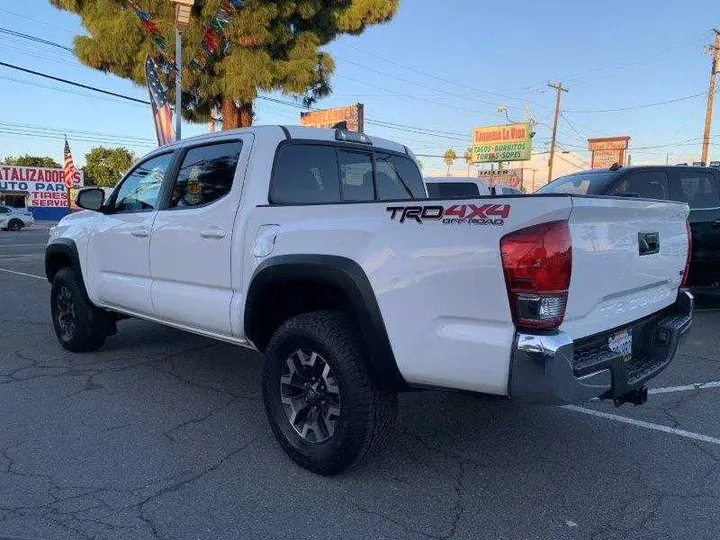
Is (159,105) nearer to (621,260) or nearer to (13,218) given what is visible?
(621,260)

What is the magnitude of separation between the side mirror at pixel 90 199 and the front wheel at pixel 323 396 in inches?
108

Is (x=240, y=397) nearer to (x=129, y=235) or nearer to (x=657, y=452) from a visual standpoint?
(x=129, y=235)

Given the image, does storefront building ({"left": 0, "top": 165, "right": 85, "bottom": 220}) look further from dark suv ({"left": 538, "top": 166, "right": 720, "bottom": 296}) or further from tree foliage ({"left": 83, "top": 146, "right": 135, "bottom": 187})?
dark suv ({"left": 538, "top": 166, "right": 720, "bottom": 296})

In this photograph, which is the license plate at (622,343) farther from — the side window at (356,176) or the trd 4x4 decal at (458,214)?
the side window at (356,176)

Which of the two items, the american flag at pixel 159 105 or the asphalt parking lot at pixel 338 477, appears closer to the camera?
the asphalt parking lot at pixel 338 477

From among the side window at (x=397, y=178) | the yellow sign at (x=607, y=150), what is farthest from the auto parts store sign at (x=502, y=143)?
the side window at (x=397, y=178)

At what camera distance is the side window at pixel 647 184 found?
24.5 feet

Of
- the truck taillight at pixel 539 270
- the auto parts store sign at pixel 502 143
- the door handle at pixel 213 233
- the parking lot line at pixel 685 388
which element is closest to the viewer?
the truck taillight at pixel 539 270

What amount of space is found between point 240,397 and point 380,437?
1749mm

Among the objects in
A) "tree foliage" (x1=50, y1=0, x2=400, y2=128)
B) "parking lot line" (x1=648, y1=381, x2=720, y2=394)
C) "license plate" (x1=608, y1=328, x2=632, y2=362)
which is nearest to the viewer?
"license plate" (x1=608, y1=328, x2=632, y2=362)

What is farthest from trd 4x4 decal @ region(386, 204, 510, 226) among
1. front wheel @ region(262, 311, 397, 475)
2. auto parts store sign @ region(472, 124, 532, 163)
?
auto parts store sign @ region(472, 124, 532, 163)

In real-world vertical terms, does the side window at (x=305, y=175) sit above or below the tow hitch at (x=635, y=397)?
above

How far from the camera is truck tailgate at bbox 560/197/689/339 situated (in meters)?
2.53

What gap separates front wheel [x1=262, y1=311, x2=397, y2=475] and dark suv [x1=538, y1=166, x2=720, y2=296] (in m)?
5.37
